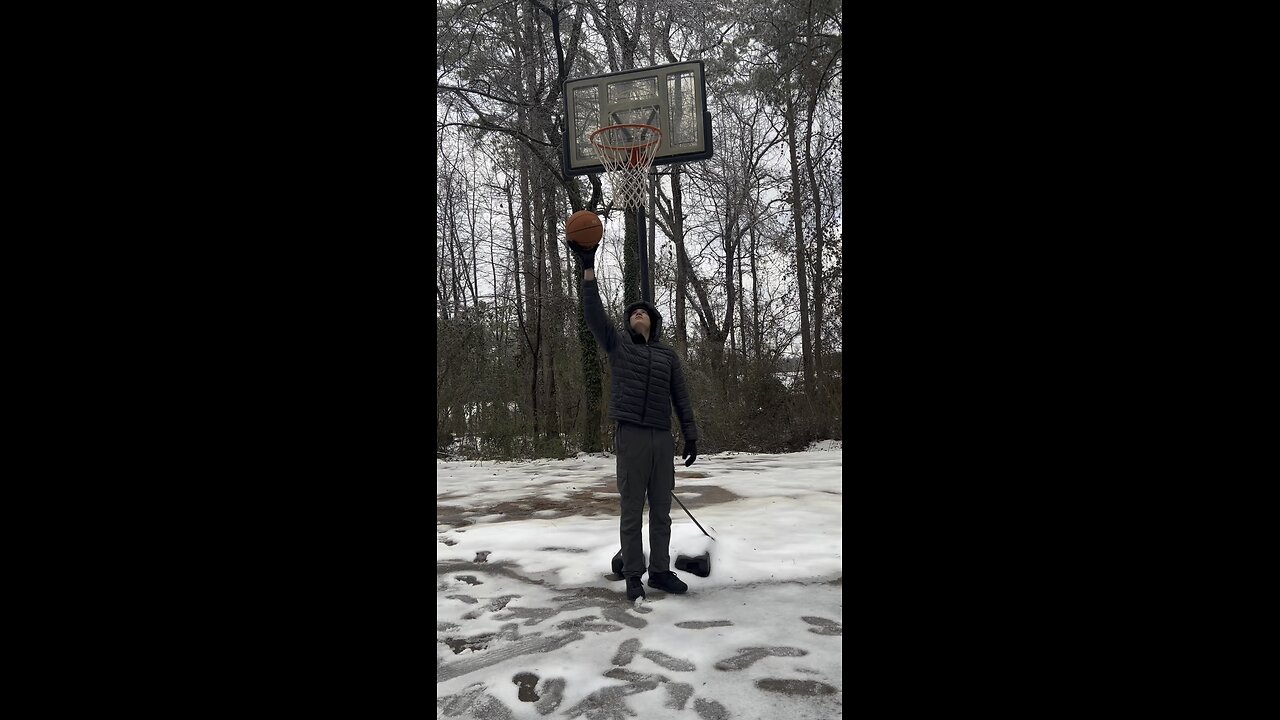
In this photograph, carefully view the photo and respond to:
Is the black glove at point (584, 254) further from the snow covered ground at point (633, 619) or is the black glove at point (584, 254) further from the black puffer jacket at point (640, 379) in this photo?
the snow covered ground at point (633, 619)

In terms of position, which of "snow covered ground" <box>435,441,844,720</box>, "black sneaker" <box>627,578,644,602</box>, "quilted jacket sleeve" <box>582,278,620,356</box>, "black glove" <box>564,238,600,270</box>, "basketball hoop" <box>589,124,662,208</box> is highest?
"basketball hoop" <box>589,124,662,208</box>

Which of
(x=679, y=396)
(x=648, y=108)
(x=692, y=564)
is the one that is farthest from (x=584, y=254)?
(x=648, y=108)

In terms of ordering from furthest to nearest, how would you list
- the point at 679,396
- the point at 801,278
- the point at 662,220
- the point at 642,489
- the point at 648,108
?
1. the point at 662,220
2. the point at 801,278
3. the point at 648,108
4. the point at 679,396
5. the point at 642,489

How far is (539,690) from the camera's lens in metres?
2.63

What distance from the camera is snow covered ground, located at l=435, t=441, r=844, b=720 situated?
2.54 m

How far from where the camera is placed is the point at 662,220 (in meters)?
16.4

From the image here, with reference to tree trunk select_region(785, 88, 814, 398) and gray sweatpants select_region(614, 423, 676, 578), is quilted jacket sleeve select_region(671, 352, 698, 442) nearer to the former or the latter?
gray sweatpants select_region(614, 423, 676, 578)

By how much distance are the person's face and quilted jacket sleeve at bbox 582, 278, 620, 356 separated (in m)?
0.26

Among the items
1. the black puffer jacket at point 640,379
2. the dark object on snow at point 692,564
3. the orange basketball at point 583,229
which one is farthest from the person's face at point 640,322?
the dark object on snow at point 692,564

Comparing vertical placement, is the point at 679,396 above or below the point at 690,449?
above

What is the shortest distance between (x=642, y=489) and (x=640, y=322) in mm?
1031

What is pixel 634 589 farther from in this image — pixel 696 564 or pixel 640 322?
pixel 640 322

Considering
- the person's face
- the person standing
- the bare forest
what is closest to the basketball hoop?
the person's face

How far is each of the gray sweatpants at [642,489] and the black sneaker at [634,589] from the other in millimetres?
34
